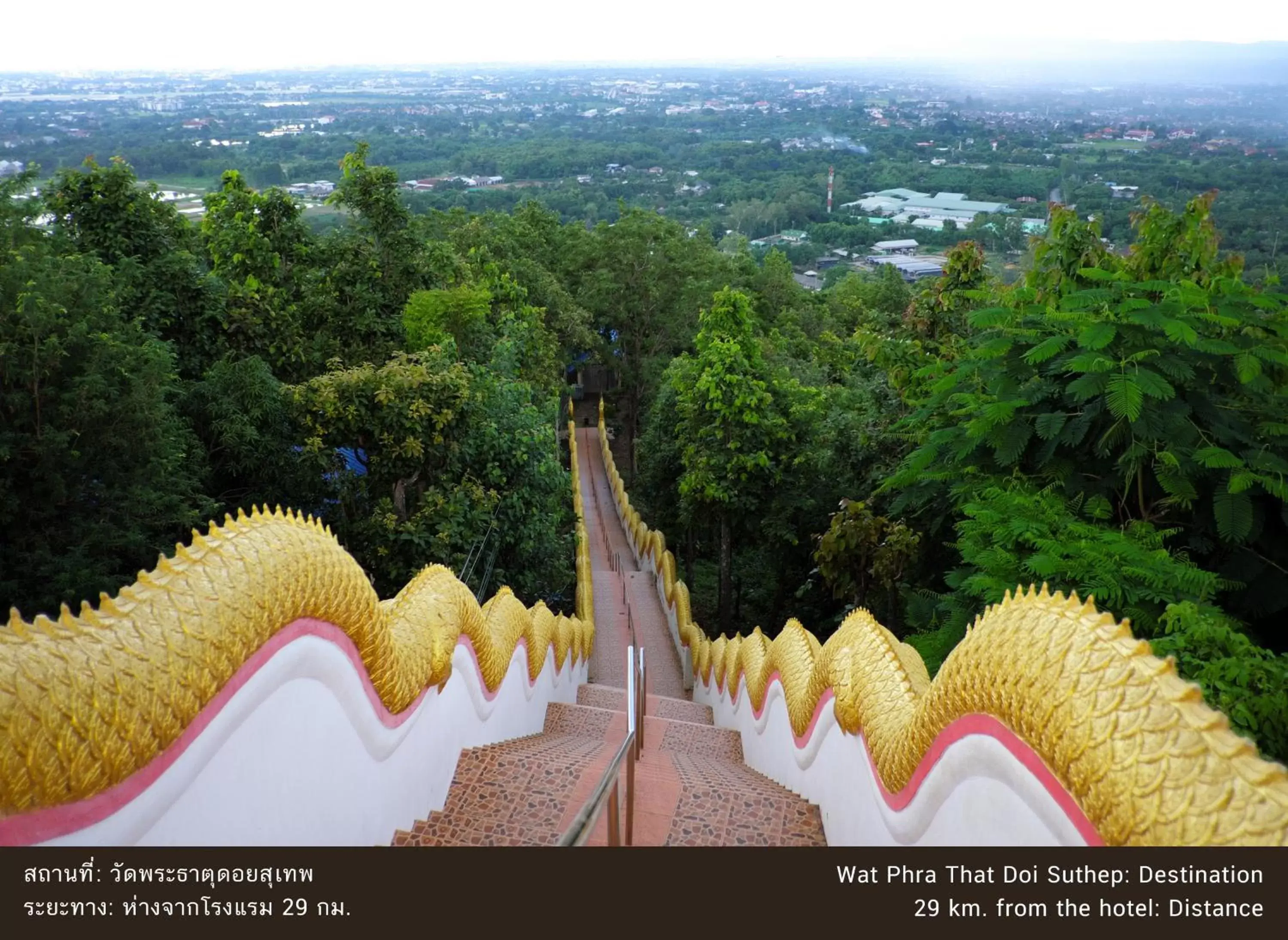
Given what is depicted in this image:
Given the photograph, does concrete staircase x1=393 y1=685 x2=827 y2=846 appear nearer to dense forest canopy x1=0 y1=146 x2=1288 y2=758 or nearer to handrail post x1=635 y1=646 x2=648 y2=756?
handrail post x1=635 y1=646 x2=648 y2=756

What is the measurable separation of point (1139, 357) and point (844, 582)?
4.99 meters

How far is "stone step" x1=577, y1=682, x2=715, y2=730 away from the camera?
10648 mm

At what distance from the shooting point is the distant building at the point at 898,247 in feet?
135

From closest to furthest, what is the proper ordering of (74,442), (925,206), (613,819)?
(613,819) < (74,442) < (925,206)

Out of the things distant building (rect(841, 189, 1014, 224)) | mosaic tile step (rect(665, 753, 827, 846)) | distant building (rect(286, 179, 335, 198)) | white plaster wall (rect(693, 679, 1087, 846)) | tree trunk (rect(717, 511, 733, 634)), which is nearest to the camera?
white plaster wall (rect(693, 679, 1087, 846))

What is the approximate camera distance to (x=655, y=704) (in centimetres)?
1084

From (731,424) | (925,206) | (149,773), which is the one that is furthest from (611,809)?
(925,206)

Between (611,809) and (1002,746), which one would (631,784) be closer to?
(611,809)

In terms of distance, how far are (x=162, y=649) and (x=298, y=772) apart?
31.3 inches

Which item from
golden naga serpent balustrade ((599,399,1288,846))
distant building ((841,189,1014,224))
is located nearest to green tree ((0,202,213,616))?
golden naga serpent balustrade ((599,399,1288,846))

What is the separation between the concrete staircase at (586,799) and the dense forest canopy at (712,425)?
190 cm

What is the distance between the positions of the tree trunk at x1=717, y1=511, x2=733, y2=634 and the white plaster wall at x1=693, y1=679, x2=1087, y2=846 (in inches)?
384

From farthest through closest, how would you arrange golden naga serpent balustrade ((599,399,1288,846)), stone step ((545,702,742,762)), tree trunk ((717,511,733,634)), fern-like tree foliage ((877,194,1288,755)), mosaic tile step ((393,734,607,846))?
tree trunk ((717,511,733,634)) → stone step ((545,702,742,762)) → fern-like tree foliage ((877,194,1288,755)) → mosaic tile step ((393,734,607,846)) → golden naga serpent balustrade ((599,399,1288,846))

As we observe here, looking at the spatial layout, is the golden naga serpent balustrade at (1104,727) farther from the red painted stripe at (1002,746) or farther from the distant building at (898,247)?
the distant building at (898,247)
